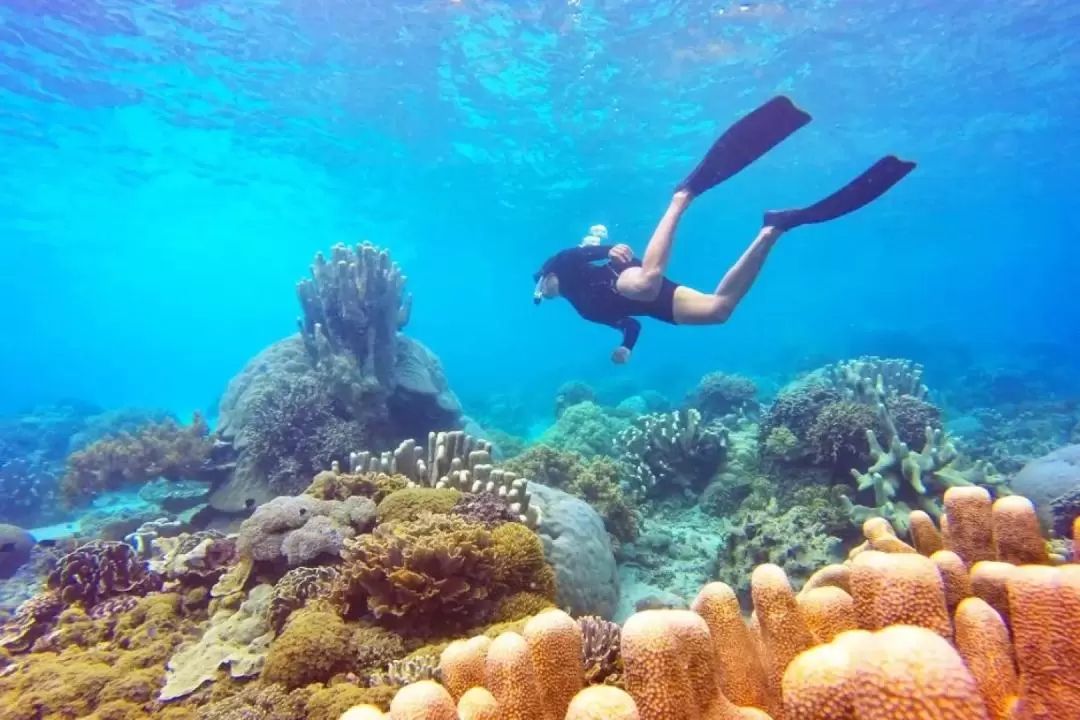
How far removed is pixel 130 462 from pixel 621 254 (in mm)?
9657

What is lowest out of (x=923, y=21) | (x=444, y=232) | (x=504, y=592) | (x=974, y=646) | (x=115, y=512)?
(x=974, y=646)

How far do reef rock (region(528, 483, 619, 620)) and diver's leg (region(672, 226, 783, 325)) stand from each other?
2593mm

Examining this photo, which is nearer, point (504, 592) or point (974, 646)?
point (974, 646)

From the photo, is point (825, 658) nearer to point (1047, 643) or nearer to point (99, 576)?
point (1047, 643)

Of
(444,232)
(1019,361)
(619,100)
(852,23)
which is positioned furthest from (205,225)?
(1019,361)

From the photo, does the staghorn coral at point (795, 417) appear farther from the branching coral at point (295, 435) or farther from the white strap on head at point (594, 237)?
the branching coral at point (295, 435)

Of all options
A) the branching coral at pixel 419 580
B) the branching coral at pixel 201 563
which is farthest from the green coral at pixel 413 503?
the branching coral at pixel 201 563

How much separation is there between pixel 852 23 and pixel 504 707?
892 inches

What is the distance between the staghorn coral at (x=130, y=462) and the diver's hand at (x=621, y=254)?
7.89 metres

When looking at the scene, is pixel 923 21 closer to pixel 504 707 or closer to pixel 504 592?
pixel 504 592

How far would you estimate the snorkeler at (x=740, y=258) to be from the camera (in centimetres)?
555

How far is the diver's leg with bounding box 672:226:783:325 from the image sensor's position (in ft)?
18.8

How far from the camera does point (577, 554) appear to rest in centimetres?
525

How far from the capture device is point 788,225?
564 centimetres
